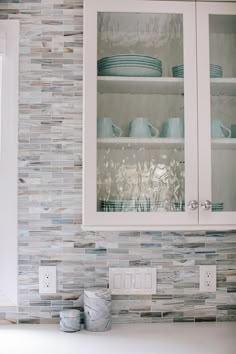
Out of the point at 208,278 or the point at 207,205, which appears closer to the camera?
the point at 207,205

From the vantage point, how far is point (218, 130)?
1.89m

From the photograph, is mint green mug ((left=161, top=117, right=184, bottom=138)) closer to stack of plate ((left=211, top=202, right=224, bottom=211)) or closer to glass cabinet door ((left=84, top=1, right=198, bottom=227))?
glass cabinet door ((left=84, top=1, right=198, bottom=227))

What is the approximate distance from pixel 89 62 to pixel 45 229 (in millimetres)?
726

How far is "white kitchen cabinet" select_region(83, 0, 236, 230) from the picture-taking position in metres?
1.85

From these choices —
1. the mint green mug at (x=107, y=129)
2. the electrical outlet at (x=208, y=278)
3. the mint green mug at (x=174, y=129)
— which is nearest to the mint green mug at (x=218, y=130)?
→ the mint green mug at (x=174, y=129)

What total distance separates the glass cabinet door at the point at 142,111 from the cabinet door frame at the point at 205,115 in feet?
0.09

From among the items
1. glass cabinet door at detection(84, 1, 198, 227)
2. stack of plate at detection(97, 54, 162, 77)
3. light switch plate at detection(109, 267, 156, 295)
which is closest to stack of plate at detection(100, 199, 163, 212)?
glass cabinet door at detection(84, 1, 198, 227)

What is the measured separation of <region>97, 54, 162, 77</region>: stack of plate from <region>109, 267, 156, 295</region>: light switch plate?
0.81 m

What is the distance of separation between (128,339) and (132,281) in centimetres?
30

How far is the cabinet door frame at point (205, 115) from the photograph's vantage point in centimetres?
185

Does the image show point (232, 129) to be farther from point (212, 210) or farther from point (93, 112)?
point (93, 112)

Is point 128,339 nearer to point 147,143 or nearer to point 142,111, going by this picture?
point 147,143

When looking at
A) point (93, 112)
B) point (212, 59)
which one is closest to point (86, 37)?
point (93, 112)

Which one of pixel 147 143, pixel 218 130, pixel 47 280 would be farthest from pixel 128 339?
pixel 218 130
